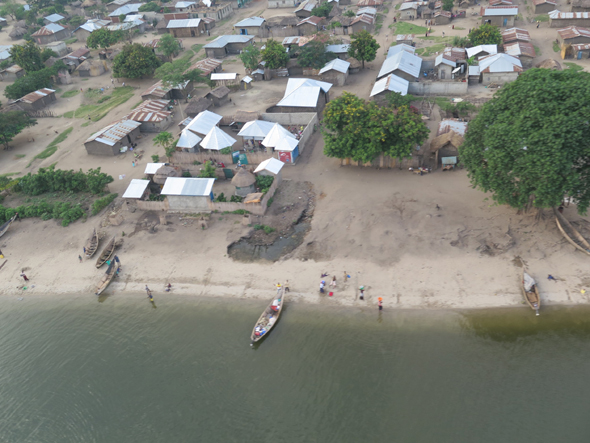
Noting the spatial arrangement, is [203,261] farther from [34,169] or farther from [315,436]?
[34,169]

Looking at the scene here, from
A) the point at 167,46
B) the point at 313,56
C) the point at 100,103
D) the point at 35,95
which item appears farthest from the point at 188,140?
the point at 167,46

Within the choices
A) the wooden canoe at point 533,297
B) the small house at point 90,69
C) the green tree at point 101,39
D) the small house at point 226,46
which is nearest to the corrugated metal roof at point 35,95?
the small house at point 90,69

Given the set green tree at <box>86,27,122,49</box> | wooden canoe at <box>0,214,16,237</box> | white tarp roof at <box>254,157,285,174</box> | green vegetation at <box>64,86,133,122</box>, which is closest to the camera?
wooden canoe at <box>0,214,16,237</box>

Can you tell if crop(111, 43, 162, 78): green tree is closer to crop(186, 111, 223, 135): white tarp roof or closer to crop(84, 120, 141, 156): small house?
crop(84, 120, 141, 156): small house

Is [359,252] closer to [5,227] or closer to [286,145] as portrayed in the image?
[286,145]

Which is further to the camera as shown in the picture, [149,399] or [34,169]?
[34,169]

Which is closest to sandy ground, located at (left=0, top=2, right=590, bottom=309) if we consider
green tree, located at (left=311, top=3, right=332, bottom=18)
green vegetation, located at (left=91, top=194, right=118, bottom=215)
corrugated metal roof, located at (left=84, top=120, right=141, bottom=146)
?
green vegetation, located at (left=91, top=194, right=118, bottom=215)

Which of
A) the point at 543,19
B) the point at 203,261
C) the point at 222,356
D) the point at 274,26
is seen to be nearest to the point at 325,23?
the point at 274,26
